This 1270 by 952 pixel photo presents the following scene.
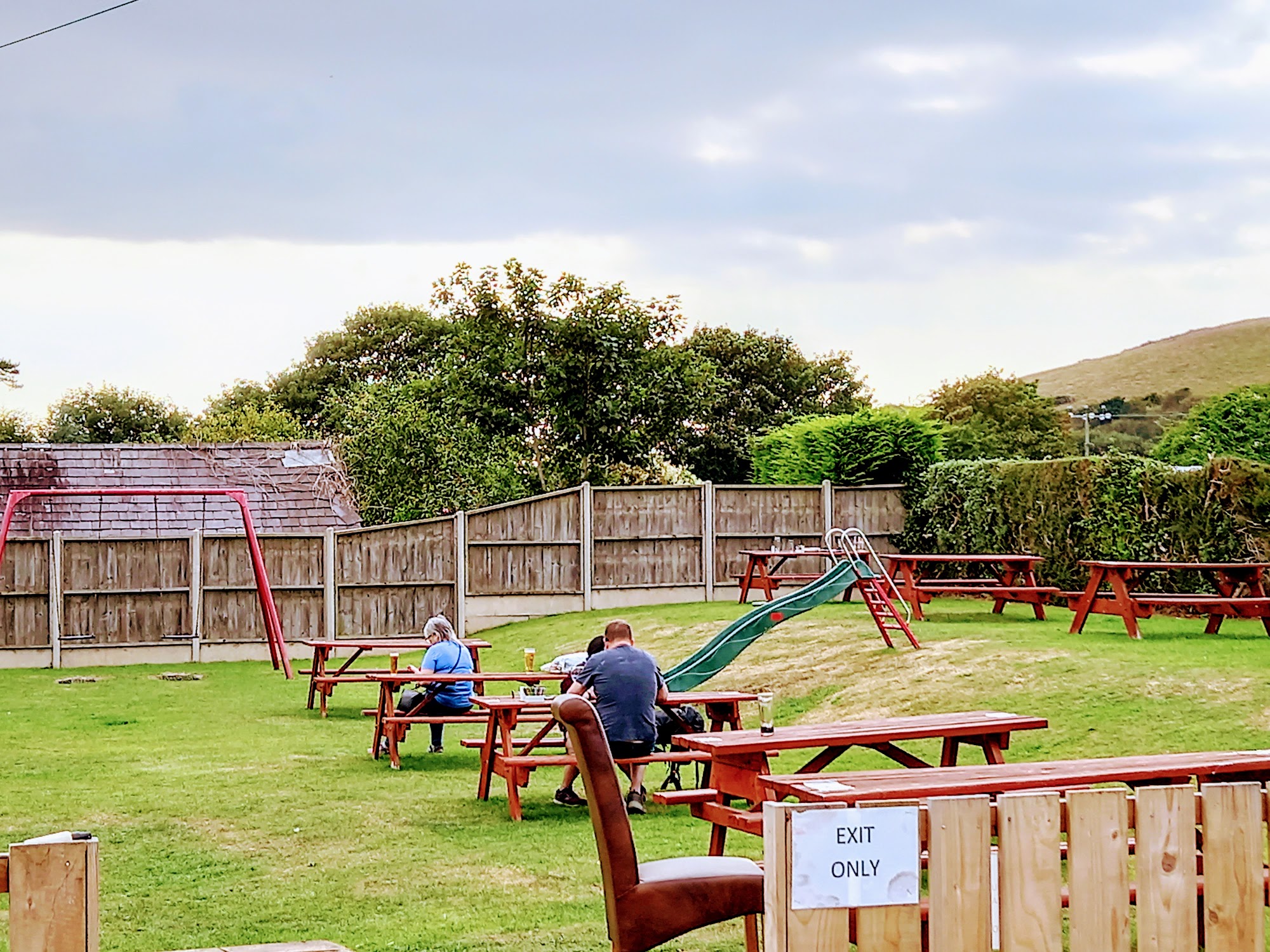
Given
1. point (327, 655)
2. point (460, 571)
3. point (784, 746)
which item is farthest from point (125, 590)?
point (784, 746)

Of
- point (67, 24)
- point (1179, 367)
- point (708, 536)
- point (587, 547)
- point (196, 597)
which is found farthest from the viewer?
point (1179, 367)

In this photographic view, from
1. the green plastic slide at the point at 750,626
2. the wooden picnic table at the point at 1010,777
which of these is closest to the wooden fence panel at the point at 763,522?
the green plastic slide at the point at 750,626

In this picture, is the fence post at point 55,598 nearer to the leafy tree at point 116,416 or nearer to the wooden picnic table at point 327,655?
the wooden picnic table at point 327,655

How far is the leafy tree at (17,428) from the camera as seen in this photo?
172 ft

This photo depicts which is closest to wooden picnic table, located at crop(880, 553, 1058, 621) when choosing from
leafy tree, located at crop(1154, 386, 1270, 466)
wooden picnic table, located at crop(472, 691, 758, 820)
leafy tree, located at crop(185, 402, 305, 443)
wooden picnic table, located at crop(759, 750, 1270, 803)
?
leafy tree, located at crop(1154, 386, 1270, 466)

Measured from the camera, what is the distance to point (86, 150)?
2084 cm

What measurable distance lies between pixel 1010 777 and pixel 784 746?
139cm

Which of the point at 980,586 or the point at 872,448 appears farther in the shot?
the point at 872,448

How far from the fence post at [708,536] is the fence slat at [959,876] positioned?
64.6 ft

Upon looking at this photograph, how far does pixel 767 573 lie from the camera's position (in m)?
21.5

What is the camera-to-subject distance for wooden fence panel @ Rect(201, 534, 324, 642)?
21906 millimetres

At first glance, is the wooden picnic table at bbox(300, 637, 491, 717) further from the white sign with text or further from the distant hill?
the distant hill

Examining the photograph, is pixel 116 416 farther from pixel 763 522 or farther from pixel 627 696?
pixel 627 696

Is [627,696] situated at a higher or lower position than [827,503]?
lower
